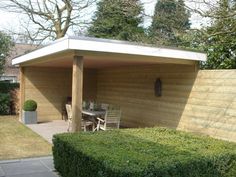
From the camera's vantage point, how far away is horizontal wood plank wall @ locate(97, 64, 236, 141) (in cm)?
834

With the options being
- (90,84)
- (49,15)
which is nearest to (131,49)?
(90,84)

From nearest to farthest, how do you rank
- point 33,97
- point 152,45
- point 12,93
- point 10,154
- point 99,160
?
point 99,160 → point 10,154 → point 152,45 → point 33,97 → point 12,93

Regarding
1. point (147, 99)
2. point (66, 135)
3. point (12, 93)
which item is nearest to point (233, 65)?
point (147, 99)

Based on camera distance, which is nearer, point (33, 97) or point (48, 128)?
point (48, 128)

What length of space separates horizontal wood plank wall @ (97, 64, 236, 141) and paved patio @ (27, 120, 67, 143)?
2.32m

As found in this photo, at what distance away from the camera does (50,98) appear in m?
15.0

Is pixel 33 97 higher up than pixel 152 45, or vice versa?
pixel 152 45

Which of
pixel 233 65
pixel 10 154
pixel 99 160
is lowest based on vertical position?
pixel 10 154

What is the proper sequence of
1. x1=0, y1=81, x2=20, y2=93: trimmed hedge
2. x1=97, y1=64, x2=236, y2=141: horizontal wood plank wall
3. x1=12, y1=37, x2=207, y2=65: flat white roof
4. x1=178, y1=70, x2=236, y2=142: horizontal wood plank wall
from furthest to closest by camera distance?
x1=0, y1=81, x2=20, y2=93: trimmed hedge → x1=97, y1=64, x2=236, y2=141: horizontal wood plank wall → x1=178, y1=70, x2=236, y2=142: horizontal wood plank wall → x1=12, y1=37, x2=207, y2=65: flat white roof

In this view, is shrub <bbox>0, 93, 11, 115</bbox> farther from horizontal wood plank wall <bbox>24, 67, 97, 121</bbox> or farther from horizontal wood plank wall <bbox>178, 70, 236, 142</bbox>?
horizontal wood plank wall <bbox>178, 70, 236, 142</bbox>

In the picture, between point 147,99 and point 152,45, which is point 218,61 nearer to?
point 147,99

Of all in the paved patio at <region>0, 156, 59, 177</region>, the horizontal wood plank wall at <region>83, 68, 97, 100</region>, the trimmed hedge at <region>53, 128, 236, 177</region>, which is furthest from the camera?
the horizontal wood plank wall at <region>83, 68, 97, 100</region>

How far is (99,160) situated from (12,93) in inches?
503

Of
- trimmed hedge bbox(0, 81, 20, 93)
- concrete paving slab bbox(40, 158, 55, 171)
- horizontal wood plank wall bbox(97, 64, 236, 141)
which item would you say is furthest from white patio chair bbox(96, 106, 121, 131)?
trimmed hedge bbox(0, 81, 20, 93)
